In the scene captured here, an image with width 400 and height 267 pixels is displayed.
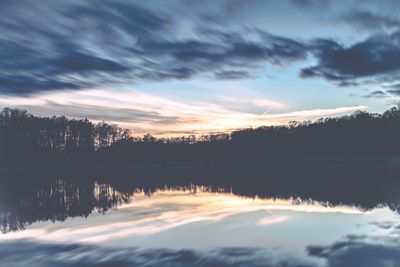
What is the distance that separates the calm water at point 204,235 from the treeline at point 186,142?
112800 millimetres

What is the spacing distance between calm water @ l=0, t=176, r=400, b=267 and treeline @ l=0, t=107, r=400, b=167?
370 feet

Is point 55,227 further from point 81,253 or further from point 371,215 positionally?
point 371,215

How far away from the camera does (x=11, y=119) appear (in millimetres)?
145125

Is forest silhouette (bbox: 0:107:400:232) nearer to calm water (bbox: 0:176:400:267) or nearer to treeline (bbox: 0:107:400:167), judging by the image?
treeline (bbox: 0:107:400:167)

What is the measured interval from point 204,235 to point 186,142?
17526cm

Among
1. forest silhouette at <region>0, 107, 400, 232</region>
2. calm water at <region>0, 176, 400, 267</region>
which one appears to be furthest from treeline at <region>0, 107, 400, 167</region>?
calm water at <region>0, 176, 400, 267</region>

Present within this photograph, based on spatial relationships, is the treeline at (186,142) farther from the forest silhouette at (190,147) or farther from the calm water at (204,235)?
the calm water at (204,235)

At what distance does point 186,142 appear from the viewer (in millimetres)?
194500

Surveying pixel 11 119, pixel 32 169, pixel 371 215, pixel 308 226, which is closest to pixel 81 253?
pixel 308 226

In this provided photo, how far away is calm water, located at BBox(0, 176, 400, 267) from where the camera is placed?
14.8 meters

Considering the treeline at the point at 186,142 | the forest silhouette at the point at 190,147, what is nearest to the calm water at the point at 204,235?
the forest silhouette at the point at 190,147

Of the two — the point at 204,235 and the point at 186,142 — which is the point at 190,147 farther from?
the point at 204,235

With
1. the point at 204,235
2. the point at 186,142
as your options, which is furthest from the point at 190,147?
the point at 204,235

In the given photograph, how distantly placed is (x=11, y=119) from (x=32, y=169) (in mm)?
26830
